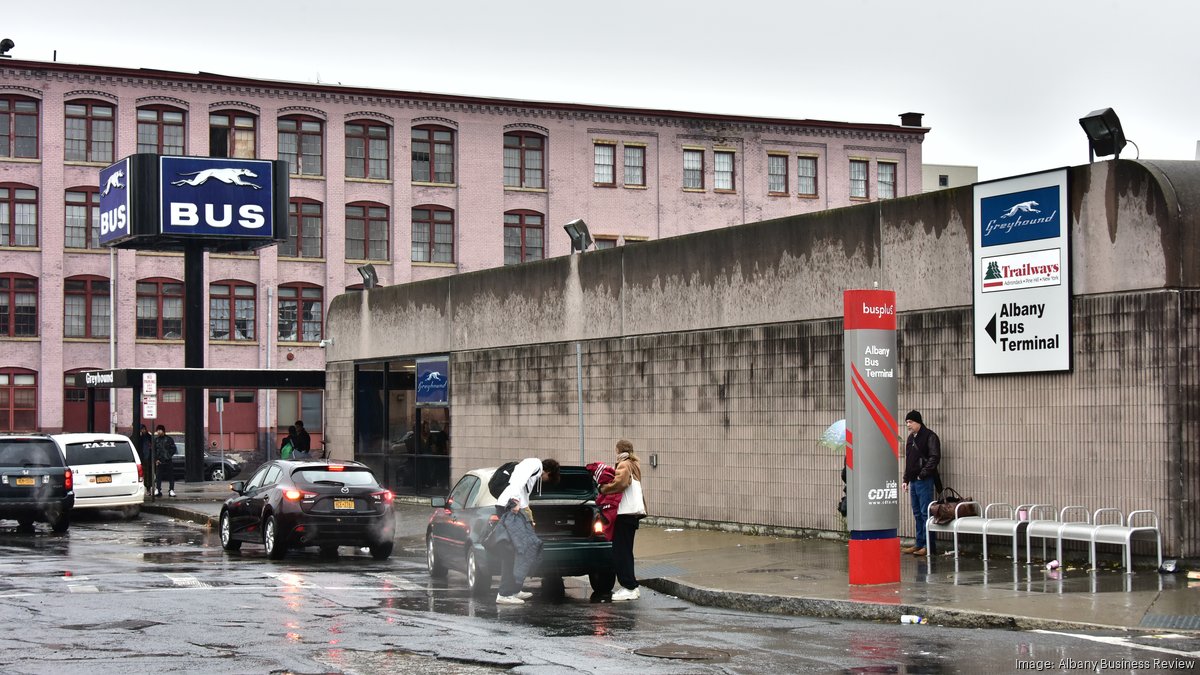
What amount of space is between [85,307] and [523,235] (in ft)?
57.0

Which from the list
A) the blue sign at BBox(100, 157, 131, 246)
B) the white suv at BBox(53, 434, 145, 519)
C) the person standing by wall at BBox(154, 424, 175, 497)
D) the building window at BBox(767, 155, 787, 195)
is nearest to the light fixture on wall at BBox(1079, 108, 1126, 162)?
the white suv at BBox(53, 434, 145, 519)

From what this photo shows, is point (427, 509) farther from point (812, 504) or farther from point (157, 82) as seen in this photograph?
point (157, 82)

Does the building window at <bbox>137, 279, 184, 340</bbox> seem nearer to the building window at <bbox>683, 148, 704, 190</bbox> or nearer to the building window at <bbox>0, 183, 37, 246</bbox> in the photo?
the building window at <bbox>0, 183, 37, 246</bbox>

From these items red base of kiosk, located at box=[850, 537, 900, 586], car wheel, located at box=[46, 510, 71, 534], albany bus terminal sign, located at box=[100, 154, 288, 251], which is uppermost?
albany bus terminal sign, located at box=[100, 154, 288, 251]

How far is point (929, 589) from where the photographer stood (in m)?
15.1

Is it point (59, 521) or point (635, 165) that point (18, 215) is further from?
point (59, 521)

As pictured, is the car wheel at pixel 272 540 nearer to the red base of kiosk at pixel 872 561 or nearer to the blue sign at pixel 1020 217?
the red base of kiosk at pixel 872 561

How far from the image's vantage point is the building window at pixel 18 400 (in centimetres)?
5609

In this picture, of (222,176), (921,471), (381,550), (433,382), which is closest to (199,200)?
(222,176)

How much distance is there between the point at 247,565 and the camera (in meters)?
19.9

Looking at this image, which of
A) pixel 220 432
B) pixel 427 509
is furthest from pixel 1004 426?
pixel 220 432

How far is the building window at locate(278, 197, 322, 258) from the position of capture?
6000 cm

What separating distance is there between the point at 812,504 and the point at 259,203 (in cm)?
2276

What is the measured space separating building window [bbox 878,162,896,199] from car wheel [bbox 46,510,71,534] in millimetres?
46600
